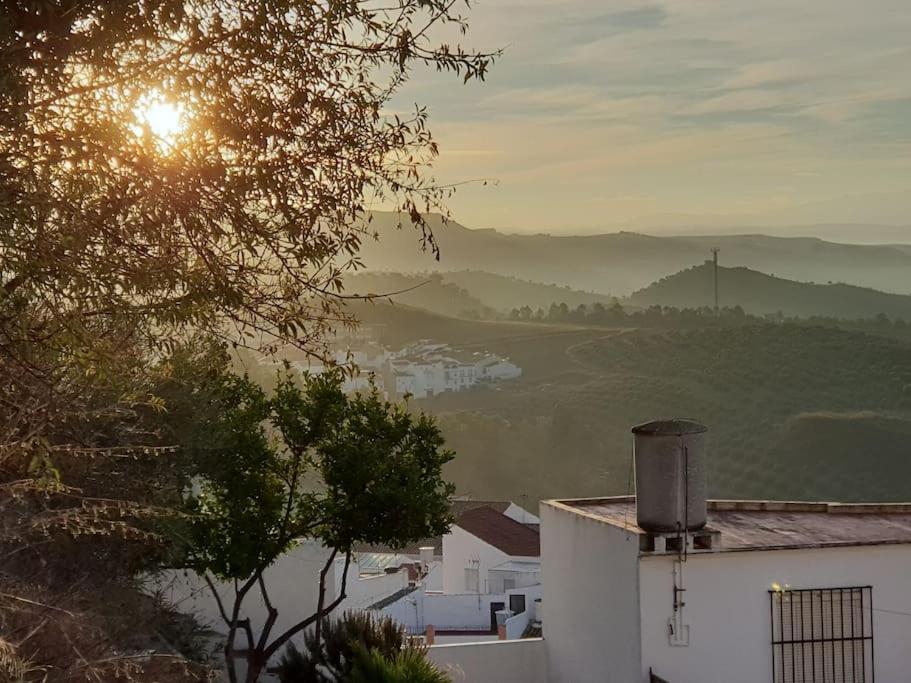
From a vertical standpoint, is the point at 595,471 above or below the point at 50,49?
below

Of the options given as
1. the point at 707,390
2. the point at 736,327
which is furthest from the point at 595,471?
the point at 736,327

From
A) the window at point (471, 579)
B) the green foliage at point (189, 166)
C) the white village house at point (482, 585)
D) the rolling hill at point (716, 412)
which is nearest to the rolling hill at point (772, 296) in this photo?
the rolling hill at point (716, 412)

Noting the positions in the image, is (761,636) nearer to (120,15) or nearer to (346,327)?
(346,327)

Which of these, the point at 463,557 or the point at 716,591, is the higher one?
the point at 716,591

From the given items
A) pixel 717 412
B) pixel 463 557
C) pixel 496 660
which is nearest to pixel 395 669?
pixel 496 660

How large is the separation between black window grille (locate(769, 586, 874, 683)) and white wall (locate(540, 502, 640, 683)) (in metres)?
0.76

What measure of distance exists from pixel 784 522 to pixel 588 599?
2.82 metres

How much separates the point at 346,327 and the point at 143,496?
7.79 metres

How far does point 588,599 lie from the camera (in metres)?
14.5

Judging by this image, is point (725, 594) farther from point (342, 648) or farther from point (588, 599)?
point (342, 648)

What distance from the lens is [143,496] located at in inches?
550

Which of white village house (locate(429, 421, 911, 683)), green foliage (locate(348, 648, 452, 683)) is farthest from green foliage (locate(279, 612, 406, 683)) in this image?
white village house (locate(429, 421, 911, 683))

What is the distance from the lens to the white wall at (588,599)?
1331 centimetres

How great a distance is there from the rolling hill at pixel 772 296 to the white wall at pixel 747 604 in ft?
441
